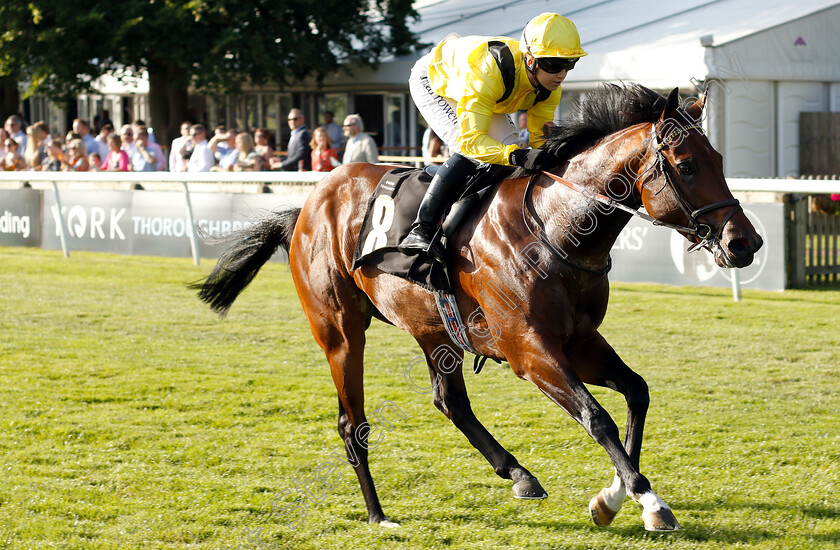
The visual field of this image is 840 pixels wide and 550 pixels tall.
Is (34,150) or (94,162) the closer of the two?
(94,162)

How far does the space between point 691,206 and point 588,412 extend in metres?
0.76

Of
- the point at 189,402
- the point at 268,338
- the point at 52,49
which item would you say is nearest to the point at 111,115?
the point at 52,49

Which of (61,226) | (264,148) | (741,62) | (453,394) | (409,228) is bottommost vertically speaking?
(453,394)

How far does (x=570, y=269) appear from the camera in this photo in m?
3.70

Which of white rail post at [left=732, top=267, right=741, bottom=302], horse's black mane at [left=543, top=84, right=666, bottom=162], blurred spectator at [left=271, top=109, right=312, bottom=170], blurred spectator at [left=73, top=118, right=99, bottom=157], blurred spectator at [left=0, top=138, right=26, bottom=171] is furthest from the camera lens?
blurred spectator at [left=73, top=118, right=99, bottom=157]

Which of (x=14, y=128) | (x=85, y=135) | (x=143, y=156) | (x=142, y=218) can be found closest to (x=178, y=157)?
(x=143, y=156)

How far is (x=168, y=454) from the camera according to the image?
195 inches

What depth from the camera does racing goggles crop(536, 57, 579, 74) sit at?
12.7 ft

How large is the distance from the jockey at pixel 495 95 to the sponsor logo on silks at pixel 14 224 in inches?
428

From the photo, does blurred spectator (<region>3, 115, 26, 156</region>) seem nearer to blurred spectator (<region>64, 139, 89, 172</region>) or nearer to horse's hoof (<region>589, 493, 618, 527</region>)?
blurred spectator (<region>64, 139, 89, 172</region>)

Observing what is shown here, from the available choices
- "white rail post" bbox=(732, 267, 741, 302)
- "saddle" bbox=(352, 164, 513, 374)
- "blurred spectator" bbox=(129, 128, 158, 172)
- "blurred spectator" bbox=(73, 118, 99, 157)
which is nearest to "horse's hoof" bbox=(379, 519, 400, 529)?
"saddle" bbox=(352, 164, 513, 374)

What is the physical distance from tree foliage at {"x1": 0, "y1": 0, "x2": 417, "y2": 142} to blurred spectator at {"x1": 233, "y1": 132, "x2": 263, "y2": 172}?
6597 mm

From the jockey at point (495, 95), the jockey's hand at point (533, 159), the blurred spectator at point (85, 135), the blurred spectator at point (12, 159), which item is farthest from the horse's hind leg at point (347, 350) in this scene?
the blurred spectator at point (12, 159)

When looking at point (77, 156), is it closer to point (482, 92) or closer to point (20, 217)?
point (20, 217)
